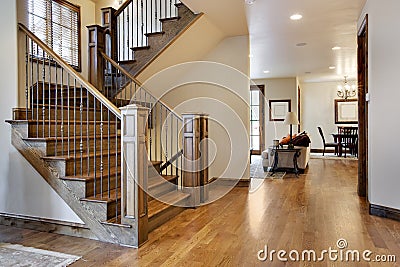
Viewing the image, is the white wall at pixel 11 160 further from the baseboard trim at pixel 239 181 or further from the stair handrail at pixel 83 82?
the baseboard trim at pixel 239 181

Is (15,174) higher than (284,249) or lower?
higher

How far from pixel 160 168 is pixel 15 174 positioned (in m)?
1.76

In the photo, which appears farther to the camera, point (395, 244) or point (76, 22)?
point (76, 22)

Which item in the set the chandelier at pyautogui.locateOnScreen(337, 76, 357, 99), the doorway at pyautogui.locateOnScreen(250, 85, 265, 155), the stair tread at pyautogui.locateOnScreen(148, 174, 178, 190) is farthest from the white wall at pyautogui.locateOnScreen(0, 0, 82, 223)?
the chandelier at pyautogui.locateOnScreen(337, 76, 357, 99)

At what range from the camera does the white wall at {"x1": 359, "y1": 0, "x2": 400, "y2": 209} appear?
349cm

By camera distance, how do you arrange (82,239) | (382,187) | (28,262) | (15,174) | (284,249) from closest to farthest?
(28,262)
(284,249)
(82,239)
(15,174)
(382,187)

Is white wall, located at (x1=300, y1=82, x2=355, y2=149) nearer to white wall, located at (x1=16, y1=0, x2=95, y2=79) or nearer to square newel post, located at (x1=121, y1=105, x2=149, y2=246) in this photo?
white wall, located at (x1=16, y1=0, x2=95, y2=79)

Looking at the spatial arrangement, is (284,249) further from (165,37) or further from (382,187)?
(165,37)

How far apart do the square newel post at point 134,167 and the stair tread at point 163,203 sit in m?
0.43

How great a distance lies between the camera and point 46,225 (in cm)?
317

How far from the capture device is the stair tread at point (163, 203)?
11.1 ft

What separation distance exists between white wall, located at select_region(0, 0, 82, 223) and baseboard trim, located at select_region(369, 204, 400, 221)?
362 centimetres

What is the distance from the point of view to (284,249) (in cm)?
269

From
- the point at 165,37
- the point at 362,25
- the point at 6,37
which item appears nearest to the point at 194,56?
the point at 165,37
